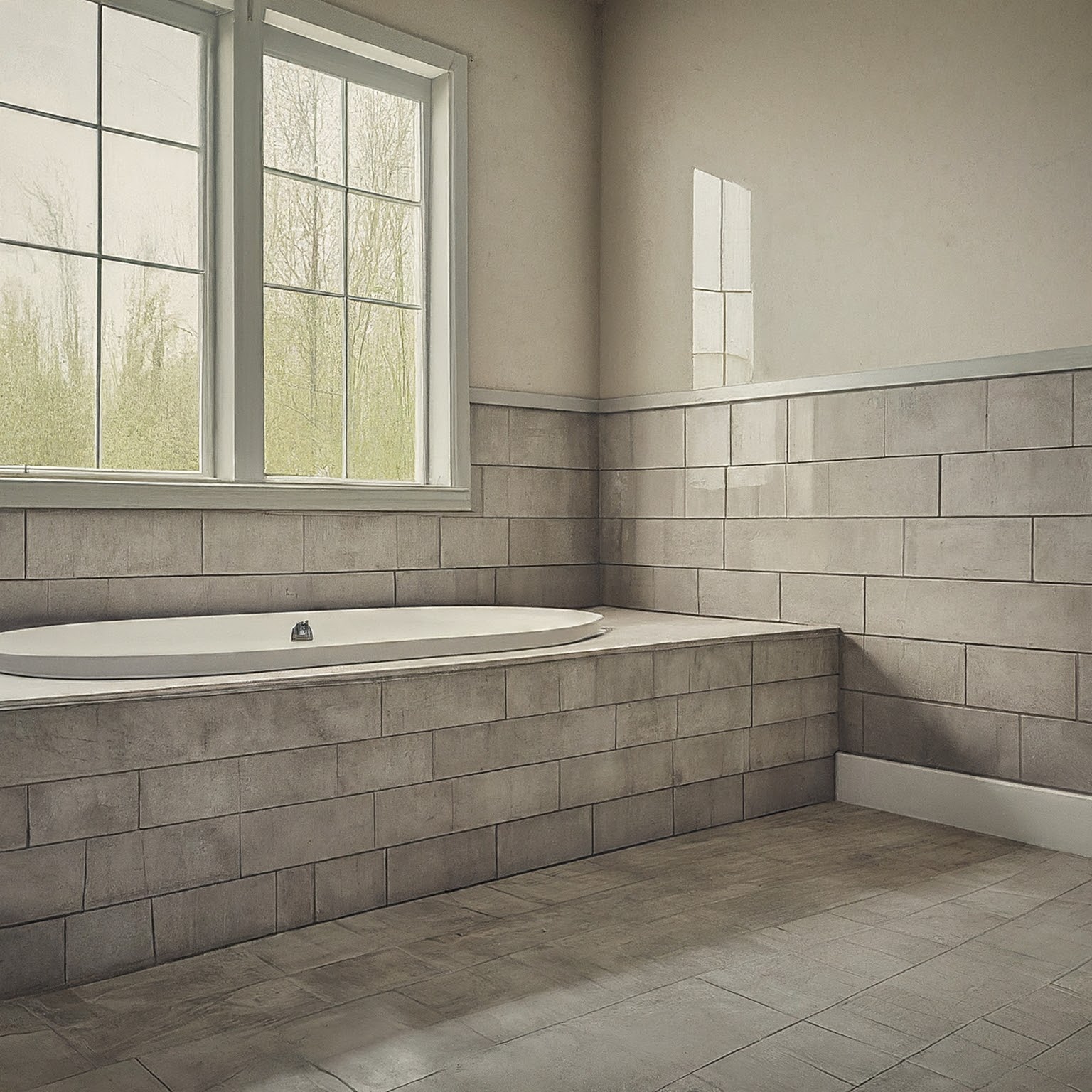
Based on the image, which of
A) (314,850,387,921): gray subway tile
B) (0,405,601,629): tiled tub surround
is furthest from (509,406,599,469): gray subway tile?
(314,850,387,921): gray subway tile

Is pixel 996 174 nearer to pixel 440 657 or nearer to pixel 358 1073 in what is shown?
pixel 440 657

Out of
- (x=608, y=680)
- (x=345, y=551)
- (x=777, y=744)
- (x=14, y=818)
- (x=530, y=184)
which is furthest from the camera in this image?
(x=530, y=184)

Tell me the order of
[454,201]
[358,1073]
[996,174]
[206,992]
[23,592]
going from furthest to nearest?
[454,201] → [996,174] → [23,592] → [206,992] → [358,1073]

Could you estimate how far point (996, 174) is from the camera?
3.32m

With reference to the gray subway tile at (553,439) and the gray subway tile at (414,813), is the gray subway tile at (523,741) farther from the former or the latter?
the gray subway tile at (553,439)

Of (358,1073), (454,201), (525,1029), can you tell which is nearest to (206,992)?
(358,1073)

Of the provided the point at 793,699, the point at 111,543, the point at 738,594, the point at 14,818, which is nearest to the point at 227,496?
the point at 111,543

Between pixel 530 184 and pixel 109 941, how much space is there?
308cm

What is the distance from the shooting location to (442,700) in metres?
2.70

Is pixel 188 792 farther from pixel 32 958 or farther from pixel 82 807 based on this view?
pixel 32 958

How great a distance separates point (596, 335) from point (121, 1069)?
10.9 feet

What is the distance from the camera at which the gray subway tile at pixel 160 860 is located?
Answer: 7.23 feet

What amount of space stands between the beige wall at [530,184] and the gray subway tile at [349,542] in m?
0.68

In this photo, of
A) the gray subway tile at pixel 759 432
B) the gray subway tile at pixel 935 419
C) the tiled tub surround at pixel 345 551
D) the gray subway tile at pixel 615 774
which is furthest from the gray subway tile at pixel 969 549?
the tiled tub surround at pixel 345 551
